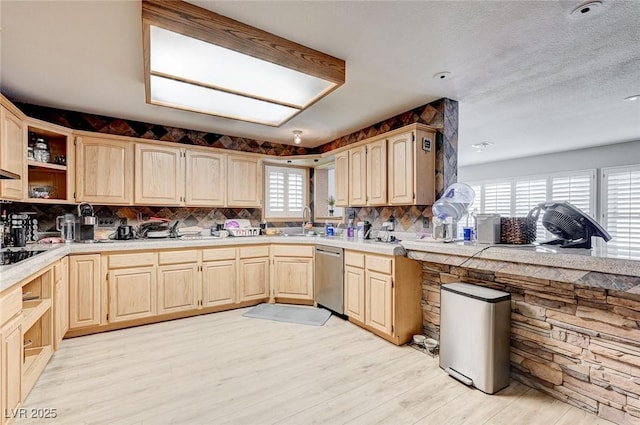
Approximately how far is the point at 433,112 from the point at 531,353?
8.13 feet

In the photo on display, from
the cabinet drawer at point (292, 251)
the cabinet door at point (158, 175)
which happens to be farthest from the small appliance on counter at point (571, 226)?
the cabinet door at point (158, 175)

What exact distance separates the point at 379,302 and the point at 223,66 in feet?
8.39

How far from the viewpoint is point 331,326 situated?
3.40 metres

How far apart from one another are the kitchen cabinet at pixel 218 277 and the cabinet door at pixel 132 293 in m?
0.56

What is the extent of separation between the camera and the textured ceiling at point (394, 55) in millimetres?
1875

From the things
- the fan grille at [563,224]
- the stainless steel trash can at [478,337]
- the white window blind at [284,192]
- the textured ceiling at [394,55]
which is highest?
the textured ceiling at [394,55]

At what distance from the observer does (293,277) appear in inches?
162

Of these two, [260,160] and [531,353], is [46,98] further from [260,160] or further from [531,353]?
[531,353]

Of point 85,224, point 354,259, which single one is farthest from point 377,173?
point 85,224

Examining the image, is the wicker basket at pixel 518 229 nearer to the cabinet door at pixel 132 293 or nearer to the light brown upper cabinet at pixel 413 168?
the light brown upper cabinet at pixel 413 168

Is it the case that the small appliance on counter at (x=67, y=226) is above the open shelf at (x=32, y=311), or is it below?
above

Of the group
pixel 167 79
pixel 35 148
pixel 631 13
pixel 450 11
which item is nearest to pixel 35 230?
pixel 35 148

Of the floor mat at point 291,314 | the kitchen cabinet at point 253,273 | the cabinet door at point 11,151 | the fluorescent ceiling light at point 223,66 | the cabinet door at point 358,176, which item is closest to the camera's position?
the fluorescent ceiling light at point 223,66

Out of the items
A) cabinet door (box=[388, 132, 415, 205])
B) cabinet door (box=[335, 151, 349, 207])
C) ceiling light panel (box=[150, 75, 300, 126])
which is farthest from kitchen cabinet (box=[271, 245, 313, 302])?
ceiling light panel (box=[150, 75, 300, 126])
